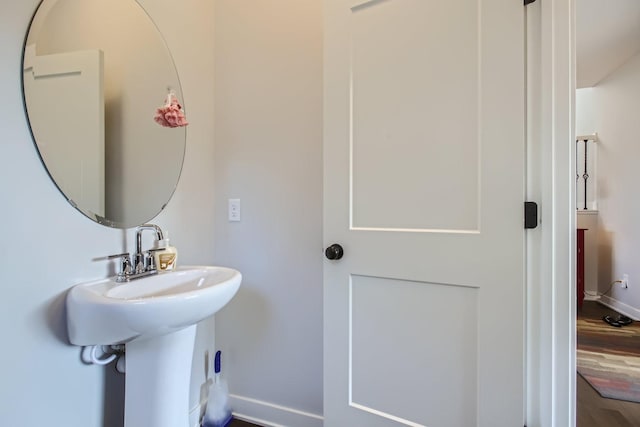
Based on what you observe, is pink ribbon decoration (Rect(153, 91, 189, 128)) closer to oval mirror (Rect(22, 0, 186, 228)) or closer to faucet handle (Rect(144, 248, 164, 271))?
oval mirror (Rect(22, 0, 186, 228))

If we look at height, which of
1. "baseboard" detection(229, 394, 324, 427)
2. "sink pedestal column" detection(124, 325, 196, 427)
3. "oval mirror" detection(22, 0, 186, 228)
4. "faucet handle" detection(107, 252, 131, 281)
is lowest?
"baseboard" detection(229, 394, 324, 427)

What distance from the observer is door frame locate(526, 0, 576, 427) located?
835mm

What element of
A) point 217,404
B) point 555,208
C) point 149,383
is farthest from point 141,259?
point 555,208

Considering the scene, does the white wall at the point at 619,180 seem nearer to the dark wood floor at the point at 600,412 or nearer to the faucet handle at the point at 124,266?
the dark wood floor at the point at 600,412

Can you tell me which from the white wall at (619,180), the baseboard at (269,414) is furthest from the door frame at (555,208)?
the white wall at (619,180)

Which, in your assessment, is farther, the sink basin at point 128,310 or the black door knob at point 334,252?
the black door knob at point 334,252

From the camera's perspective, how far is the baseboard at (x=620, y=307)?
271 cm

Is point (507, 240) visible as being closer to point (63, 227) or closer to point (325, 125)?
point (325, 125)

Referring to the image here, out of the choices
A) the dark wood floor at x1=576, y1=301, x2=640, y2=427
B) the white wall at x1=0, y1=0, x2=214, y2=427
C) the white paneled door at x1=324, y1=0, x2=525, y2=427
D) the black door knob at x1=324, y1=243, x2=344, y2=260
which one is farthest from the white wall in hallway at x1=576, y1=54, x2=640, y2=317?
the white wall at x1=0, y1=0, x2=214, y2=427

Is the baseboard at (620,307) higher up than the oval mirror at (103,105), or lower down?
lower down

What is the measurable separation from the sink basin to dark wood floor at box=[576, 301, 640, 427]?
1.91 metres

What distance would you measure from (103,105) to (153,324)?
80cm

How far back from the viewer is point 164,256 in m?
1.11

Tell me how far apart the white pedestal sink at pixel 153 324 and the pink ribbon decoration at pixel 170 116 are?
622 millimetres
